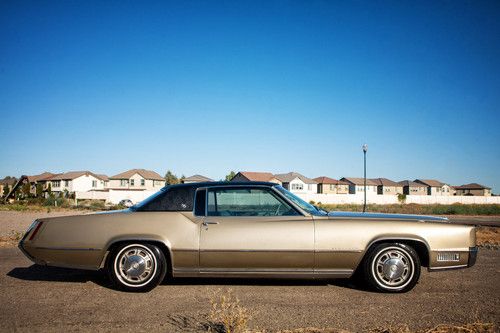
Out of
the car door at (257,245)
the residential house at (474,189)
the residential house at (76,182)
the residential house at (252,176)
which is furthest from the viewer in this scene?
the residential house at (474,189)

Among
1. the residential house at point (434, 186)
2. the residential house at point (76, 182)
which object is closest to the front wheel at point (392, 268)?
the residential house at point (76, 182)

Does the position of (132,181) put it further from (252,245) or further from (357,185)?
(252,245)

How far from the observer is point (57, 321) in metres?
3.18

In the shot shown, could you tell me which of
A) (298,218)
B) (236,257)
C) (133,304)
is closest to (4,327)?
(133,304)

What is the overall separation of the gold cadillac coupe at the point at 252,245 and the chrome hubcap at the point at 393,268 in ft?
0.04

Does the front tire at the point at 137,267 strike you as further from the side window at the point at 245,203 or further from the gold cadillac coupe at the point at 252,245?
the side window at the point at 245,203

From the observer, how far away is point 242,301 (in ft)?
12.4

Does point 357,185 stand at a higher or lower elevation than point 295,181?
lower

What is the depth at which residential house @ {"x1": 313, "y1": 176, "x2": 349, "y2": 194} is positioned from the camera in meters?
88.3

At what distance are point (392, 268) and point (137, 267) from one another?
10.1 feet

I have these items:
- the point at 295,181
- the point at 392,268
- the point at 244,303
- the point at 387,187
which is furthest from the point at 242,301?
the point at 387,187

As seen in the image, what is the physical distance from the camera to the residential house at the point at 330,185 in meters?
88.3

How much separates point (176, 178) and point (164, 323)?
257 ft

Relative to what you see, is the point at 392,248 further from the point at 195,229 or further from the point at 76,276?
the point at 76,276
